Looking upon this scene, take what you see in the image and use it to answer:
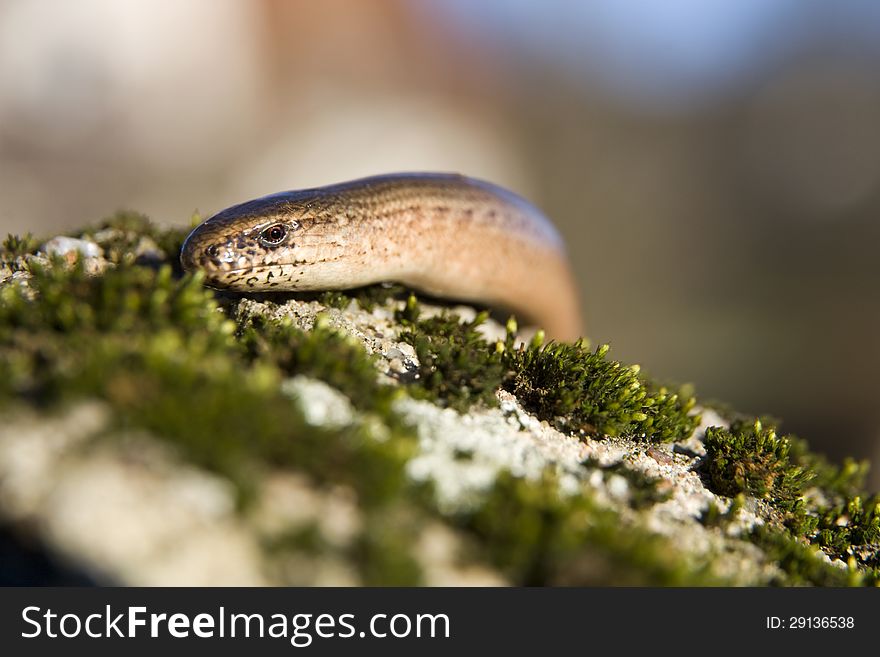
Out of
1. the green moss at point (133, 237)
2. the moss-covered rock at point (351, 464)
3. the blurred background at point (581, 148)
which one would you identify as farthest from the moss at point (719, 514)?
the blurred background at point (581, 148)

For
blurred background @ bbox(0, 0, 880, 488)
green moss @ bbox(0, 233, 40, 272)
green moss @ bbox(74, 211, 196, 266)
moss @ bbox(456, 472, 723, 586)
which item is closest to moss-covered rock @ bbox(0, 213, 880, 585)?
moss @ bbox(456, 472, 723, 586)

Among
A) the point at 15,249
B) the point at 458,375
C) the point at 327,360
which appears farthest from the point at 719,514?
the point at 15,249

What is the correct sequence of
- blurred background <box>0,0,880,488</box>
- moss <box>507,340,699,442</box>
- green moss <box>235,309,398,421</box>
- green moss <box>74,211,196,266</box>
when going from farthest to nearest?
blurred background <box>0,0,880,488</box> → green moss <box>74,211,196,266</box> → moss <box>507,340,699,442</box> → green moss <box>235,309,398,421</box>

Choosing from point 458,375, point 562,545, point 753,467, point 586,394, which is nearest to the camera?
point 562,545

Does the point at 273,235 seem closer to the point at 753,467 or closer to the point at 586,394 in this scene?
the point at 586,394

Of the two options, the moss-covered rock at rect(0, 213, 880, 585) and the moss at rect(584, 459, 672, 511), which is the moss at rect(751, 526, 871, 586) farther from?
the moss at rect(584, 459, 672, 511)

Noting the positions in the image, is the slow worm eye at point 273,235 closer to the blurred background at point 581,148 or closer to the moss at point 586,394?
the moss at point 586,394
